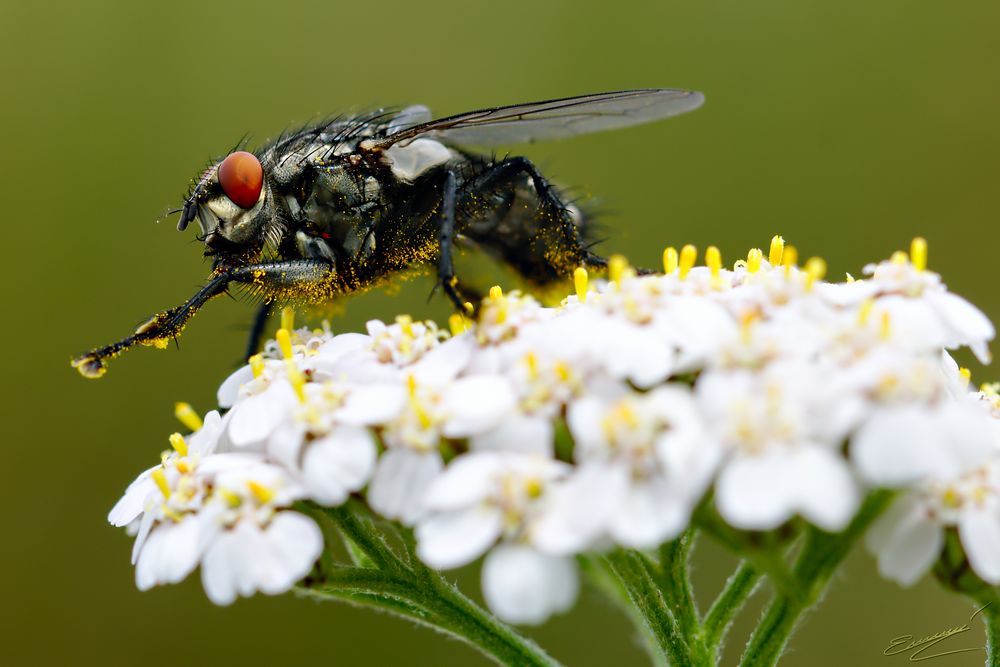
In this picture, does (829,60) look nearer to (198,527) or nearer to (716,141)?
(716,141)

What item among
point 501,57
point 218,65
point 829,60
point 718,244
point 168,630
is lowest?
point 168,630

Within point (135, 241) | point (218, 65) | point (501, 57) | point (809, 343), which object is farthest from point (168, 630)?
point (809, 343)

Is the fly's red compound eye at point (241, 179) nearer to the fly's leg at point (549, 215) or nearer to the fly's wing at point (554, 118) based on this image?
the fly's wing at point (554, 118)

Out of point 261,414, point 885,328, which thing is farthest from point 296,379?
point 885,328

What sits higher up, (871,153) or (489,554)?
(489,554)

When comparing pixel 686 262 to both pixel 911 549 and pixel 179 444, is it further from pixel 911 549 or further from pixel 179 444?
pixel 179 444

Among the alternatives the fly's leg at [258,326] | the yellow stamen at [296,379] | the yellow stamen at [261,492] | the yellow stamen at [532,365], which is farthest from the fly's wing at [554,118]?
the yellow stamen at [261,492]
